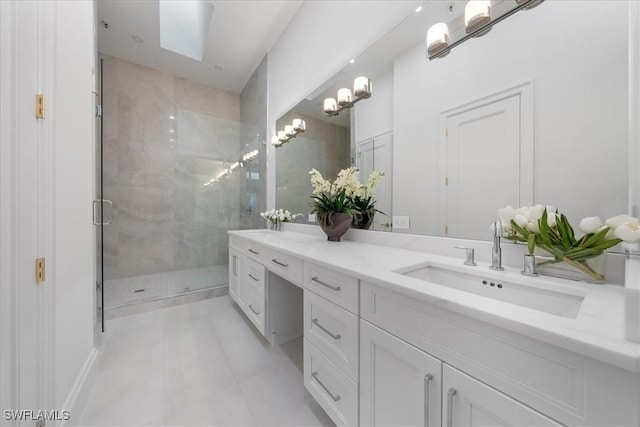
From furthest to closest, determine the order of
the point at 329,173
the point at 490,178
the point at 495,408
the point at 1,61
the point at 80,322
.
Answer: the point at 329,173
the point at 80,322
the point at 490,178
the point at 1,61
the point at 495,408

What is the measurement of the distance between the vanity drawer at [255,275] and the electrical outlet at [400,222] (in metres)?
0.95

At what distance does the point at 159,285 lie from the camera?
2.81 meters

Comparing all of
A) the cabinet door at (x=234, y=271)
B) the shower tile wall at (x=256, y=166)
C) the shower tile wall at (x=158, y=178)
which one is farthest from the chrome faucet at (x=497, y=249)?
the shower tile wall at (x=158, y=178)

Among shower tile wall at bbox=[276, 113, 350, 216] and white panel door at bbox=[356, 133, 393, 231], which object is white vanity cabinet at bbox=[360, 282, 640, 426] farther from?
shower tile wall at bbox=[276, 113, 350, 216]

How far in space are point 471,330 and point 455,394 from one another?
180mm

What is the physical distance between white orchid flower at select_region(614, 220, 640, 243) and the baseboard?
206 centimetres

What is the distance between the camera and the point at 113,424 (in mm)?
1079

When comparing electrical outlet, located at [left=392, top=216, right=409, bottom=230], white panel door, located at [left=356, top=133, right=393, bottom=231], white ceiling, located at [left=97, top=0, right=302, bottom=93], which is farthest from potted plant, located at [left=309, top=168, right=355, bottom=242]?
white ceiling, located at [left=97, top=0, right=302, bottom=93]

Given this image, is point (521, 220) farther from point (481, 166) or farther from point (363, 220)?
point (363, 220)

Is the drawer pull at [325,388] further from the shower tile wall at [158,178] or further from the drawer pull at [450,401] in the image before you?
the shower tile wall at [158,178]

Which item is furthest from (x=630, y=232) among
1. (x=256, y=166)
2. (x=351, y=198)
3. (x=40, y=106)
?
(x=256, y=166)

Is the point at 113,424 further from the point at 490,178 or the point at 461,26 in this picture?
the point at 461,26

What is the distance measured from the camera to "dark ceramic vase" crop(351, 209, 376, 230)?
1.57 m

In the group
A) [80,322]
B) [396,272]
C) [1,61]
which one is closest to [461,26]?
[396,272]
